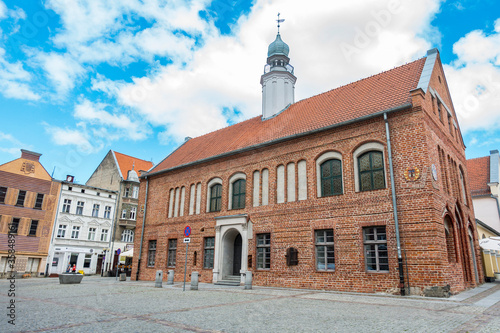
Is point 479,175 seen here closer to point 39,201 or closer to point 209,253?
point 209,253

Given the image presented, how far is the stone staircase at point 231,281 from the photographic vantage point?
1782 cm

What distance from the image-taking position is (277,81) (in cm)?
2397

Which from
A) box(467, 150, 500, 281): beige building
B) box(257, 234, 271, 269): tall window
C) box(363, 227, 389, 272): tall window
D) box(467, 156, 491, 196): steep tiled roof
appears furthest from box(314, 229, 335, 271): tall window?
box(467, 156, 491, 196): steep tiled roof

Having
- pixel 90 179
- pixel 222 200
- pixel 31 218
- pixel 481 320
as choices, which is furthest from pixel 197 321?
pixel 90 179

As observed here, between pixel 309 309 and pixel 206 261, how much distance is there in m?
12.0

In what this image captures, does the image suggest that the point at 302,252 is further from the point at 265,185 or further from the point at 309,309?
the point at 309,309

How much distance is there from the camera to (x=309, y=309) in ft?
28.8

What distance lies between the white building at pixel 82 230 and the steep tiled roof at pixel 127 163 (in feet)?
11.0

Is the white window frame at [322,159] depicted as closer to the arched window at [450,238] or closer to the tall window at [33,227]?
the arched window at [450,238]

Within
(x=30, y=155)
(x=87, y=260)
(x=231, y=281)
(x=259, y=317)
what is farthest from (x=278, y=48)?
(x=87, y=260)

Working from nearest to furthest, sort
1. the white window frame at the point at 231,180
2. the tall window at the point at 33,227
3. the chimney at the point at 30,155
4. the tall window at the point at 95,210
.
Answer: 1. the white window frame at the point at 231,180
2. the tall window at the point at 33,227
3. the chimney at the point at 30,155
4. the tall window at the point at 95,210

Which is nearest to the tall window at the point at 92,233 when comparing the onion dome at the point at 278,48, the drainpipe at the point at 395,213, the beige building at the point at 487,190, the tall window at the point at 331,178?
the onion dome at the point at 278,48

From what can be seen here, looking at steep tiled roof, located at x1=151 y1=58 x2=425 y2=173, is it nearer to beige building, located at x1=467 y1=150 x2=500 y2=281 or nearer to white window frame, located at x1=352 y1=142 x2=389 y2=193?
white window frame, located at x1=352 y1=142 x2=389 y2=193

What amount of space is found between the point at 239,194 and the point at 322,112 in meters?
6.58
